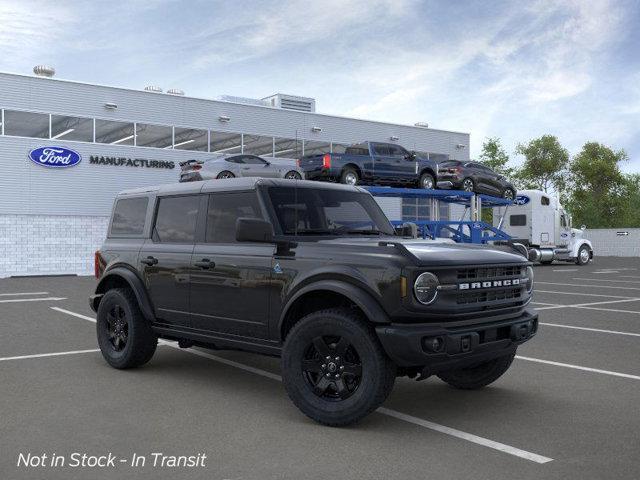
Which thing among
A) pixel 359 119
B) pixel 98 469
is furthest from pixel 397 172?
pixel 98 469

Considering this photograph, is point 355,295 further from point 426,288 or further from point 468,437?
point 468,437

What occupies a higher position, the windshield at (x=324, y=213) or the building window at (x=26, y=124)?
the building window at (x=26, y=124)

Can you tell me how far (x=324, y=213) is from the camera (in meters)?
6.11

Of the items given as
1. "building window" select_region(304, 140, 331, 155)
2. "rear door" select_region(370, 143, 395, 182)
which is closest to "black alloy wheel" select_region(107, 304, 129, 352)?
"rear door" select_region(370, 143, 395, 182)

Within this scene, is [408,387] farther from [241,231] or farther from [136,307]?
[136,307]

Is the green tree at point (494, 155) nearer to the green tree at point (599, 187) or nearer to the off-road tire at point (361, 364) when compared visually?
the green tree at point (599, 187)

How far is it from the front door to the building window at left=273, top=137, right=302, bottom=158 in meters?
26.5

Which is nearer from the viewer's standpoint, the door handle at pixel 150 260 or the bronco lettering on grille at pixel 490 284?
the bronco lettering on grille at pixel 490 284

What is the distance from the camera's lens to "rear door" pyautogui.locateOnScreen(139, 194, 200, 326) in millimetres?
6410

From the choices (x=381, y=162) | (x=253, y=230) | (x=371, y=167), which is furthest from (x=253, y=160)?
(x=253, y=230)

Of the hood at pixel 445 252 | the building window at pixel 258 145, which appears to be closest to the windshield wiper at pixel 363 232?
the hood at pixel 445 252

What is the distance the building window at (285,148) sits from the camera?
32688mm

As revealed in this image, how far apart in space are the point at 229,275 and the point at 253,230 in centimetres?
78

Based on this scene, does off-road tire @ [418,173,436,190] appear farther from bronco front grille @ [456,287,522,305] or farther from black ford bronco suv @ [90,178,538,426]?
bronco front grille @ [456,287,522,305]
